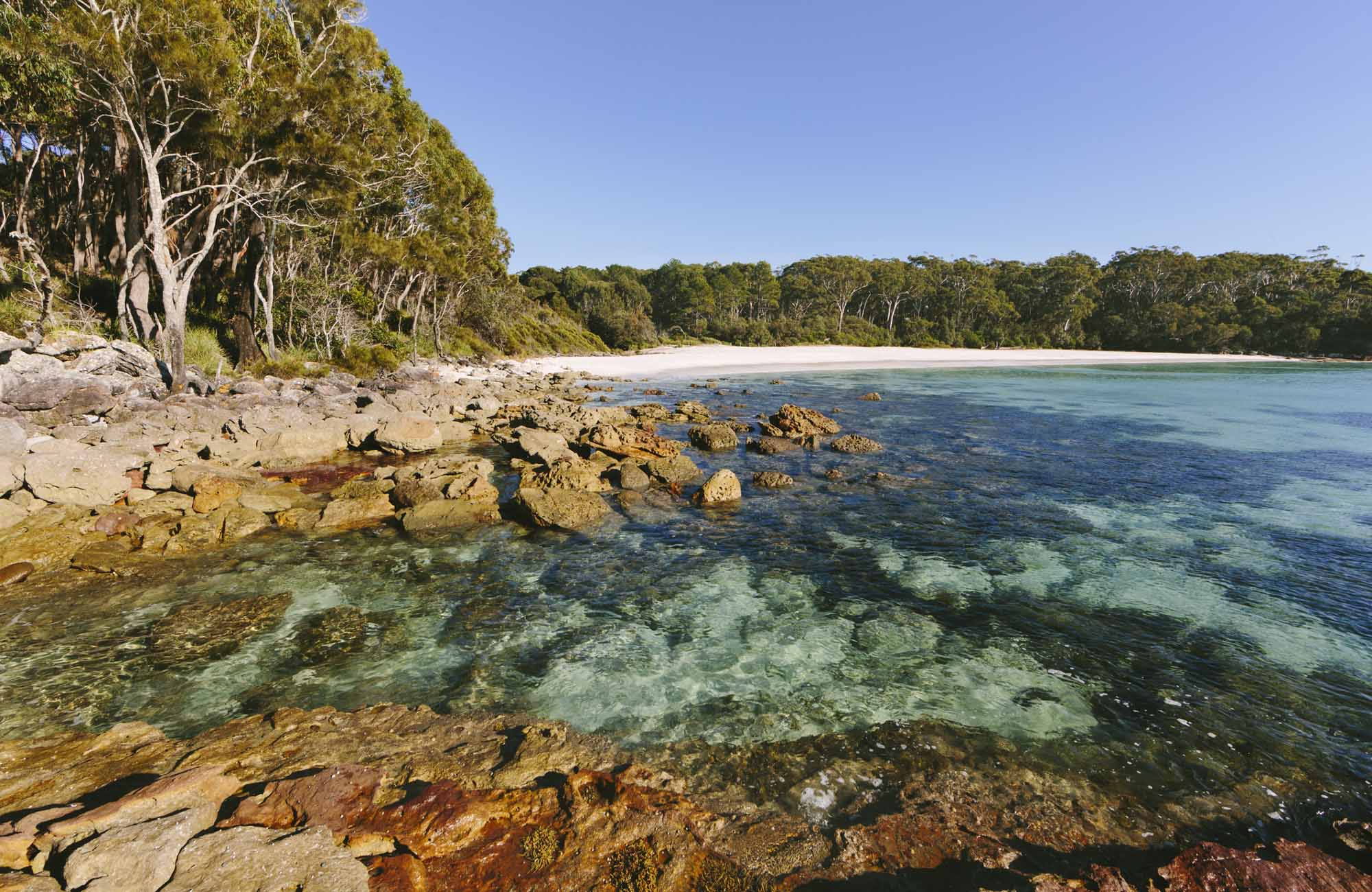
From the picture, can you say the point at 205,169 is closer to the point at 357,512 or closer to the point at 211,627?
the point at 357,512

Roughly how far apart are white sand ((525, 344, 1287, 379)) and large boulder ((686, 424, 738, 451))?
26135 millimetres

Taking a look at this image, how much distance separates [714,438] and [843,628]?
10768 mm

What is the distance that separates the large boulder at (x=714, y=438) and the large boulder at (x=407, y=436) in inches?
314

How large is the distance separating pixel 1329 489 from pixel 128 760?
22.6 m

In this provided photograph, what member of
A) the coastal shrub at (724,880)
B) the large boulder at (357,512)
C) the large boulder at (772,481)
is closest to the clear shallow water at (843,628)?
the large boulder at (772,481)

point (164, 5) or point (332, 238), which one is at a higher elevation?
point (164, 5)

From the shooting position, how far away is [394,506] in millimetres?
11273

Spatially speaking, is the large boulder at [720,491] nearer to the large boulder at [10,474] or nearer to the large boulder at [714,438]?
the large boulder at [714,438]

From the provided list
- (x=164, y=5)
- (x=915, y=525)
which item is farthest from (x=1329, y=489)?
(x=164, y=5)

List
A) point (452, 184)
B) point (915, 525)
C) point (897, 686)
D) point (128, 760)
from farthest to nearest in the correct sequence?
point (452, 184) → point (915, 525) → point (897, 686) → point (128, 760)

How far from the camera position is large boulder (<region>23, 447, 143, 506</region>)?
929cm

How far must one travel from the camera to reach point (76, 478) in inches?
374

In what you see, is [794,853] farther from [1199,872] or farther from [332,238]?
[332,238]

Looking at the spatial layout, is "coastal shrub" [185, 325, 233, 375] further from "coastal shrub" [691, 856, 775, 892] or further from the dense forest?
"coastal shrub" [691, 856, 775, 892]
